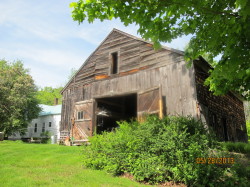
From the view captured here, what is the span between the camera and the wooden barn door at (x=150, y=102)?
1108 cm

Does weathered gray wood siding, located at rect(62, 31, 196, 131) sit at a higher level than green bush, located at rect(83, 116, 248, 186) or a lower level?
higher

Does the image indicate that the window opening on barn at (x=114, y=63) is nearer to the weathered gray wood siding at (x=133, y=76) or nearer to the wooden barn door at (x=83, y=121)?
the weathered gray wood siding at (x=133, y=76)

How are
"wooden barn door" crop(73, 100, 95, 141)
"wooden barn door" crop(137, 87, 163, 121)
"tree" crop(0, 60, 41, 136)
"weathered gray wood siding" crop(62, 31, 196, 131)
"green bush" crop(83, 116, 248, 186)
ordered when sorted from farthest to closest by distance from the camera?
"tree" crop(0, 60, 41, 136), "wooden barn door" crop(73, 100, 95, 141), "weathered gray wood siding" crop(62, 31, 196, 131), "wooden barn door" crop(137, 87, 163, 121), "green bush" crop(83, 116, 248, 186)

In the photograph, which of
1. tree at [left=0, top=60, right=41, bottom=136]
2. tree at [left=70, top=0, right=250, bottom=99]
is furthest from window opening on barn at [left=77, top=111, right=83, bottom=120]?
tree at [left=0, top=60, right=41, bottom=136]

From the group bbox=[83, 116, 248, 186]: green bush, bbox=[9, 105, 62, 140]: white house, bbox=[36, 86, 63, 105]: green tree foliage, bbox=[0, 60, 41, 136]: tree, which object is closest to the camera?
bbox=[83, 116, 248, 186]: green bush

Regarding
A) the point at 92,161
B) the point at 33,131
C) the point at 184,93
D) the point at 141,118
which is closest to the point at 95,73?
the point at 141,118

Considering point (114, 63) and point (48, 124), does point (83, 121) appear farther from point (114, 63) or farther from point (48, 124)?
point (48, 124)

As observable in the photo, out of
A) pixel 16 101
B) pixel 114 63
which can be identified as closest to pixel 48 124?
pixel 16 101

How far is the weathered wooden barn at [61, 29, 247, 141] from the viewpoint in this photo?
11273 millimetres

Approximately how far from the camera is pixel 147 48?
43.5ft

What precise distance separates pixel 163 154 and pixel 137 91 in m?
7.24

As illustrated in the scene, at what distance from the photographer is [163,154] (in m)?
6.17
